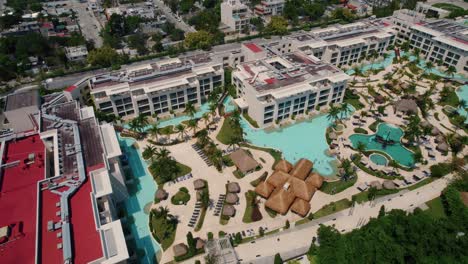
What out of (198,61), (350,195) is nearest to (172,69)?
(198,61)

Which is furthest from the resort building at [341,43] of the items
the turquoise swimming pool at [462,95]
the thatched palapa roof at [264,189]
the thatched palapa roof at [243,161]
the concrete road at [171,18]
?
the concrete road at [171,18]

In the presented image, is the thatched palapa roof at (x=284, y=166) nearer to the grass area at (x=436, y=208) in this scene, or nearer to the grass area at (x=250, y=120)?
the grass area at (x=250, y=120)

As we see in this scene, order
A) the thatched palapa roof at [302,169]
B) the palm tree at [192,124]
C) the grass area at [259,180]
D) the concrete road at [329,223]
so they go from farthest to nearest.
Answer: the palm tree at [192,124] < the grass area at [259,180] < the thatched palapa roof at [302,169] < the concrete road at [329,223]

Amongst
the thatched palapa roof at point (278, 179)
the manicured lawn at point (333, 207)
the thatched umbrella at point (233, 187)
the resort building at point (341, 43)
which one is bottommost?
the manicured lawn at point (333, 207)

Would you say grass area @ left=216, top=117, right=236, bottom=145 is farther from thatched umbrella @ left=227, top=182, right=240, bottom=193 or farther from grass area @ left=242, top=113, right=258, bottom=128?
thatched umbrella @ left=227, top=182, right=240, bottom=193

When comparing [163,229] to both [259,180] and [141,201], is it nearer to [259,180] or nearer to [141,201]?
[141,201]

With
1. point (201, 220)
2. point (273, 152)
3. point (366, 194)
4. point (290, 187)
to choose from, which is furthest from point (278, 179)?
point (366, 194)
